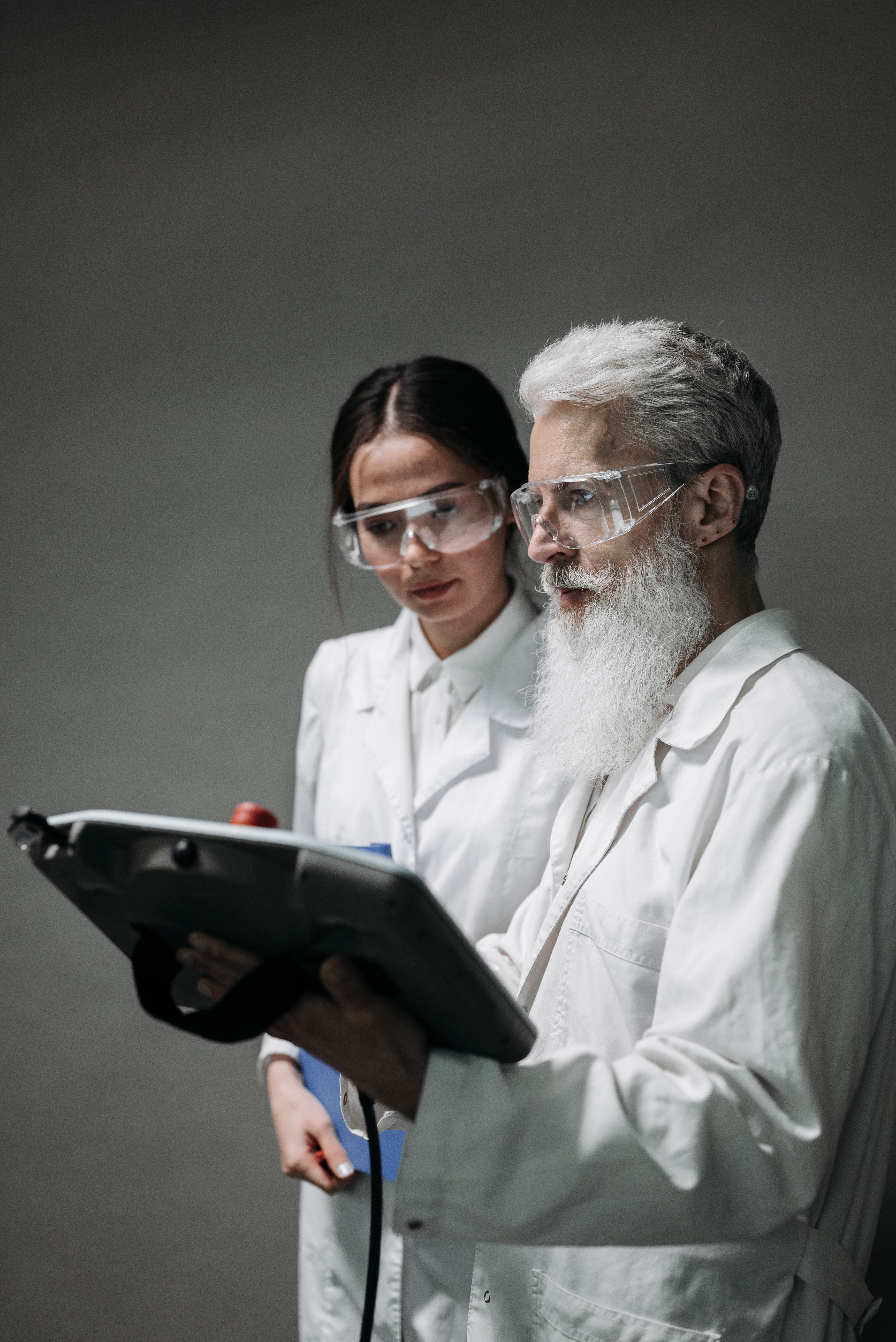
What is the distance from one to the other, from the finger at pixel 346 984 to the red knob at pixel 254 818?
127mm

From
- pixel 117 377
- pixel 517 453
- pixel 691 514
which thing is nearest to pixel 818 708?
pixel 691 514

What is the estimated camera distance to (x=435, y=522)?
66.9 inches

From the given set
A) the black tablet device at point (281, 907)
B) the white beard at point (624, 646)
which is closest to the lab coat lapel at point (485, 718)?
the white beard at point (624, 646)

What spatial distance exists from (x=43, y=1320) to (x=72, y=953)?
87cm

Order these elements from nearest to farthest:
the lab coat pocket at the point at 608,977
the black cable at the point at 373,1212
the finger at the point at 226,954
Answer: the finger at the point at 226,954 < the black cable at the point at 373,1212 < the lab coat pocket at the point at 608,977

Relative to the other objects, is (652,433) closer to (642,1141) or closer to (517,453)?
(517,453)

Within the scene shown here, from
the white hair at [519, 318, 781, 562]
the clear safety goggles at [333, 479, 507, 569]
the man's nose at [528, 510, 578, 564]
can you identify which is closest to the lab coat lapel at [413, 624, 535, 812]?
the clear safety goggles at [333, 479, 507, 569]

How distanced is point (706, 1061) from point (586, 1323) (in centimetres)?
41

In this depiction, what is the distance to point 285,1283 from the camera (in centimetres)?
230

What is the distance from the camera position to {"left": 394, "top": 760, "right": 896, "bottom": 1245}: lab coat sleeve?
861mm

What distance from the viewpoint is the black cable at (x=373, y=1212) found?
39.1 inches

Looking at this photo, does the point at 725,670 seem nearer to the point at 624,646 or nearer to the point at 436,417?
the point at 624,646

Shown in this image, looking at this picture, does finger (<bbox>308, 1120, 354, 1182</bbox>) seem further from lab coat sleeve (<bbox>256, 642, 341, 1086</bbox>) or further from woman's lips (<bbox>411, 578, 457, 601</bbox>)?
woman's lips (<bbox>411, 578, 457, 601</bbox>)

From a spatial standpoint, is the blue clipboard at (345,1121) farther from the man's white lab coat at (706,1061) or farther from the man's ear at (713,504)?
the man's ear at (713,504)
